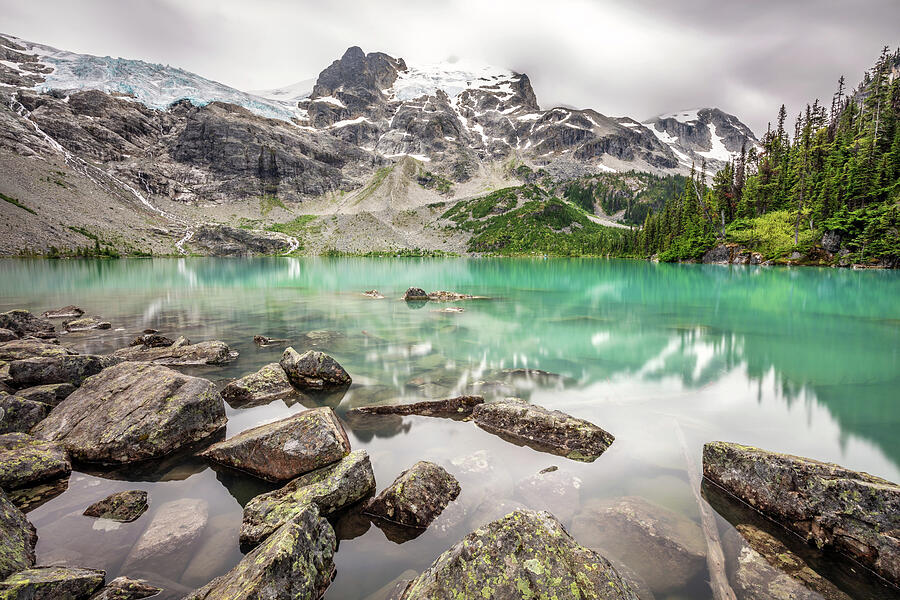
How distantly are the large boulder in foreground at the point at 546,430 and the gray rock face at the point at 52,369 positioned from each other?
13.8 metres

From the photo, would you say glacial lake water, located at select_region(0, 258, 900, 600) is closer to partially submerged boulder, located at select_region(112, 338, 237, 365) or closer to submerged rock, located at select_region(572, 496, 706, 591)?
submerged rock, located at select_region(572, 496, 706, 591)

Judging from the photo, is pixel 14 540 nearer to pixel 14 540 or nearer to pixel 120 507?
pixel 14 540

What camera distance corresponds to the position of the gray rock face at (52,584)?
4.10 meters

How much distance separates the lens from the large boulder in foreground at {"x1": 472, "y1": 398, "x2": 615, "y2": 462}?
8992 mm

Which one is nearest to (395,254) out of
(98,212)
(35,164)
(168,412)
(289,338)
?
(98,212)

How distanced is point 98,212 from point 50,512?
196463mm

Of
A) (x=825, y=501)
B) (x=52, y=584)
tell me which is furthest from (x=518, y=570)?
(x=825, y=501)

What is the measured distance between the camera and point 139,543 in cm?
598

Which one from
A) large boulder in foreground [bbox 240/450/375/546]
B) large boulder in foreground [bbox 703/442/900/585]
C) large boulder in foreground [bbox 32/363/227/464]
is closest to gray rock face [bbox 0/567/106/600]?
large boulder in foreground [bbox 240/450/375/546]

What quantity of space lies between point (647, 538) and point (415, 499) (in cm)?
395

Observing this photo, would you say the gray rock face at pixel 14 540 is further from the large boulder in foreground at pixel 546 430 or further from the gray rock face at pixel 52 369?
the gray rock face at pixel 52 369

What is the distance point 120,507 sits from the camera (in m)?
6.79

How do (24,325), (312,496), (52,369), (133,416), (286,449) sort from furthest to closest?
1. (24,325)
2. (52,369)
3. (133,416)
4. (286,449)
5. (312,496)

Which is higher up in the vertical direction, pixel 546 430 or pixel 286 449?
pixel 286 449
